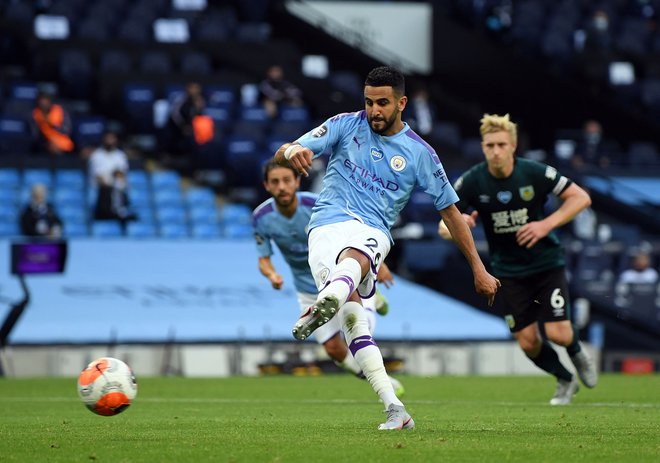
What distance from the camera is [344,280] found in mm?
8578

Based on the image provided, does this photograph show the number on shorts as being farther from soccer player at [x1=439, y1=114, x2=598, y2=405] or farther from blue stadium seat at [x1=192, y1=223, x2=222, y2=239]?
blue stadium seat at [x1=192, y1=223, x2=222, y2=239]

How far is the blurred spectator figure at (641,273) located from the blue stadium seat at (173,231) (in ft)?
26.5

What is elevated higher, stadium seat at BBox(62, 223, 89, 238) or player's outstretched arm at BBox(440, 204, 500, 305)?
player's outstretched arm at BBox(440, 204, 500, 305)

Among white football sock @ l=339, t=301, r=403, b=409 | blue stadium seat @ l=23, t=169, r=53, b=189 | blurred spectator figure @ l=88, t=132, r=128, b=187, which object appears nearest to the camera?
white football sock @ l=339, t=301, r=403, b=409

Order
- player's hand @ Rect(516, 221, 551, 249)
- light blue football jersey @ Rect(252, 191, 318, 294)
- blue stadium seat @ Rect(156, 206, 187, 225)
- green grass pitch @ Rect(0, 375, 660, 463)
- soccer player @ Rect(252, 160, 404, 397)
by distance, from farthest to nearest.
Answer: blue stadium seat @ Rect(156, 206, 187, 225), light blue football jersey @ Rect(252, 191, 318, 294), soccer player @ Rect(252, 160, 404, 397), player's hand @ Rect(516, 221, 551, 249), green grass pitch @ Rect(0, 375, 660, 463)

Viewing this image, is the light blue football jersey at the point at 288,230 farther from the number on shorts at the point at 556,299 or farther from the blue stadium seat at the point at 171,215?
the blue stadium seat at the point at 171,215

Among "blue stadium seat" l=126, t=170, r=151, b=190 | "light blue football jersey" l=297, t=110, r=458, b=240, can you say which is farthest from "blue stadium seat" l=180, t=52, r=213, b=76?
"light blue football jersey" l=297, t=110, r=458, b=240

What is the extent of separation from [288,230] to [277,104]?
1566 cm

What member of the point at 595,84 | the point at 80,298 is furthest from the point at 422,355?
the point at 595,84

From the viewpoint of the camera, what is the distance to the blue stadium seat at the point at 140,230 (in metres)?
24.8

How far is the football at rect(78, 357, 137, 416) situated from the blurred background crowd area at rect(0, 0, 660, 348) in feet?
48.5

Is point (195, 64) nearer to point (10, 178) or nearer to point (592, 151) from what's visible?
point (10, 178)

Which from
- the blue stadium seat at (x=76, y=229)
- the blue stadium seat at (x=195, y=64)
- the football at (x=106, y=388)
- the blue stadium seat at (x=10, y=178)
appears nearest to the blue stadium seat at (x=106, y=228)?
the blue stadium seat at (x=76, y=229)

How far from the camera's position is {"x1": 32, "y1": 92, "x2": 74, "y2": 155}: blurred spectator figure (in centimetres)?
2566
